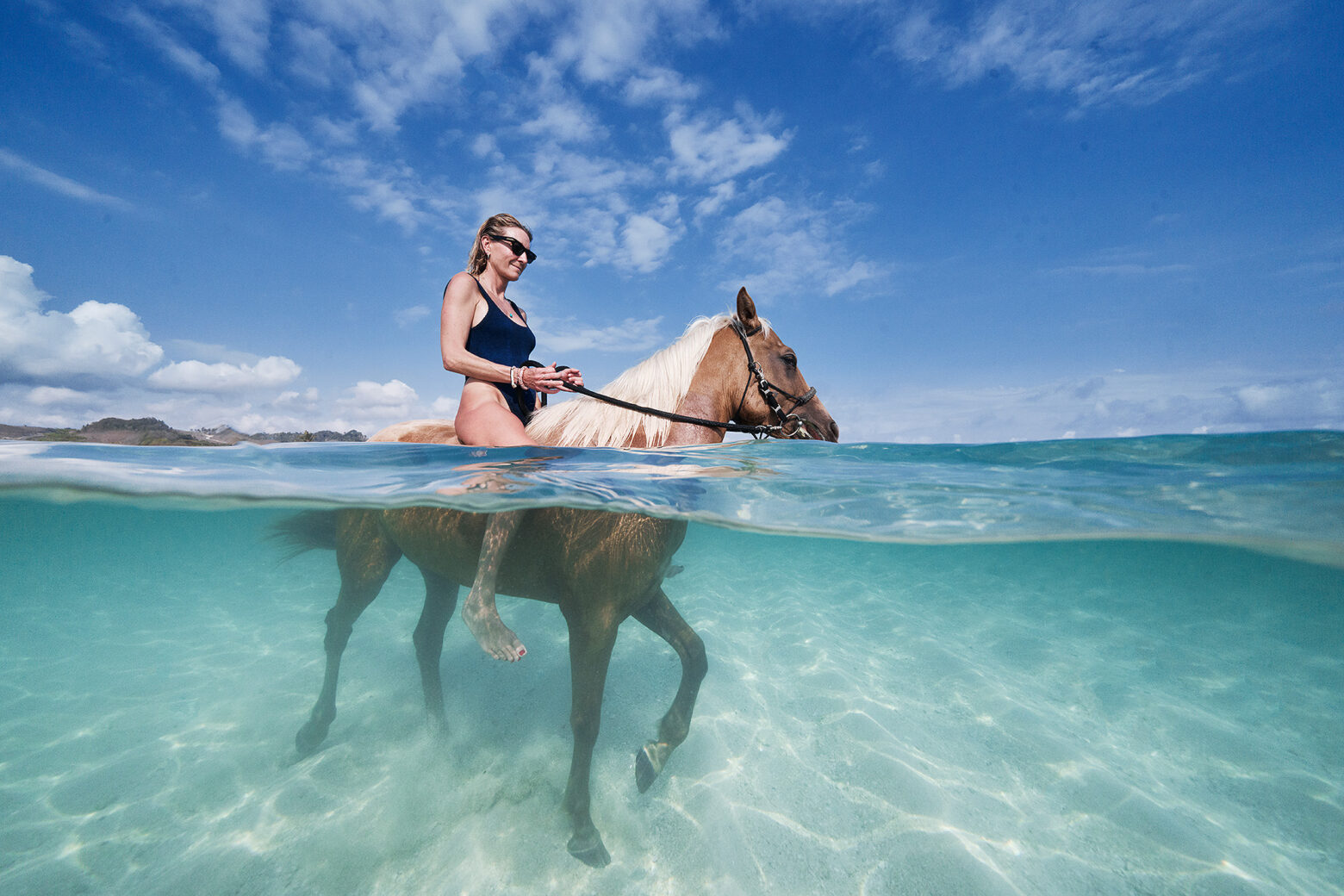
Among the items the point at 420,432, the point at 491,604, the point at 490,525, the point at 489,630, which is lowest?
the point at 489,630

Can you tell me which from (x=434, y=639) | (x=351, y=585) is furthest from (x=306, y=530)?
(x=434, y=639)

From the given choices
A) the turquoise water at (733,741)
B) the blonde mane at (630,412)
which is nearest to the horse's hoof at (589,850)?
the turquoise water at (733,741)

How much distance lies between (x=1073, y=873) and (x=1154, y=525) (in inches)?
123

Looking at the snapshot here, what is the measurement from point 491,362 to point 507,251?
893 millimetres

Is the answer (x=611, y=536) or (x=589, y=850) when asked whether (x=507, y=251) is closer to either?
(x=611, y=536)

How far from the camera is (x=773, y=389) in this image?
408cm

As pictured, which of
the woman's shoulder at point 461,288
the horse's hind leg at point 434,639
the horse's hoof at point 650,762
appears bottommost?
the horse's hoof at point 650,762

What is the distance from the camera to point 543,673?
679 centimetres

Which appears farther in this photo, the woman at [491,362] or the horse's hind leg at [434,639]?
the horse's hind leg at [434,639]

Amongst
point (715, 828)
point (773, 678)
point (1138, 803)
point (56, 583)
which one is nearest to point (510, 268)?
point (715, 828)

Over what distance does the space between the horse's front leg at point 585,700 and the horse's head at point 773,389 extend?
1.98 meters

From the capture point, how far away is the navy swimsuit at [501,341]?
11.3 feet

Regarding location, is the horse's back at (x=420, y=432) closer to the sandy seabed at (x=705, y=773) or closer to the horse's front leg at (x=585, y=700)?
the horse's front leg at (x=585, y=700)

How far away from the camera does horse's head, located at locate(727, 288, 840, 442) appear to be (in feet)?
13.3
